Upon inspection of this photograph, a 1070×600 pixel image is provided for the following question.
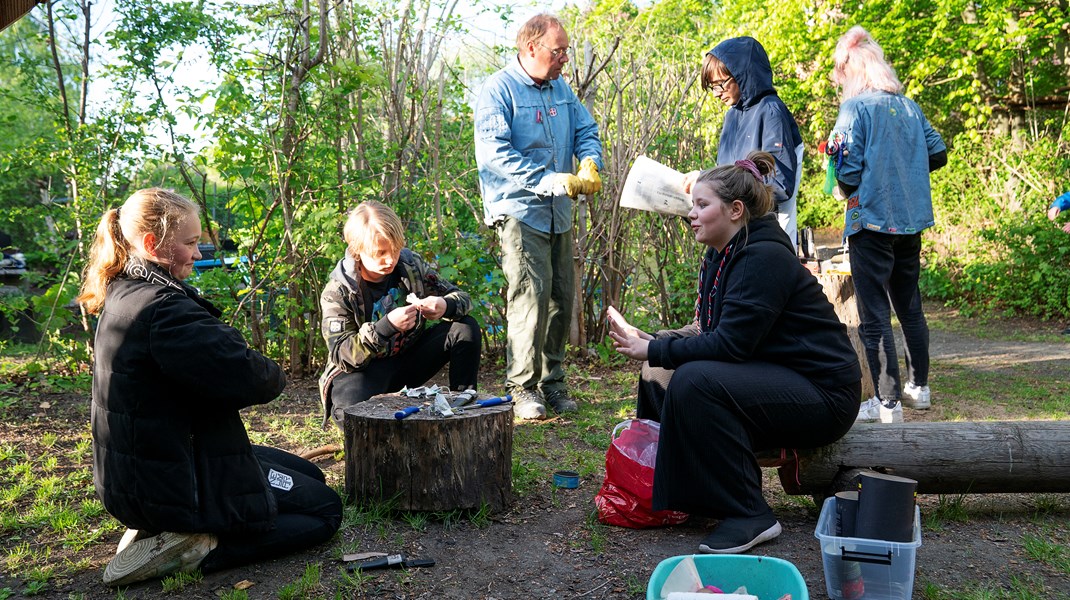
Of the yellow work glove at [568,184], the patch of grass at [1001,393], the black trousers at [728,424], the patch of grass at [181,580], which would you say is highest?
the yellow work glove at [568,184]

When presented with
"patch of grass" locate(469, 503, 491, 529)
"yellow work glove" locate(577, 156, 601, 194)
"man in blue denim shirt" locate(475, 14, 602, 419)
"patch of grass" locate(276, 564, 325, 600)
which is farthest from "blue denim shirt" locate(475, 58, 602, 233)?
"patch of grass" locate(276, 564, 325, 600)

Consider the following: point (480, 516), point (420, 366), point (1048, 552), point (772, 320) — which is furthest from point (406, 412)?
point (1048, 552)

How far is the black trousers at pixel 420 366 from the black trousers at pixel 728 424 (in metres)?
1.57

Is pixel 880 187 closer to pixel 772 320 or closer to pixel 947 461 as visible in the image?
pixel 947 461

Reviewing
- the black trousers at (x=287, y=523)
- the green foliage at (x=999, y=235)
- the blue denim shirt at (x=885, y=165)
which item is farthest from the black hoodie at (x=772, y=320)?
the green foliage at (x=999, y=235)

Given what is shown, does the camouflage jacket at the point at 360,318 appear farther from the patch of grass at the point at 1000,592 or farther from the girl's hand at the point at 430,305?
the patch of grass at the point at 1000,592

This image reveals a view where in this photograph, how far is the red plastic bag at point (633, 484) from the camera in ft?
10.7

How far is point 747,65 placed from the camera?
4.48m

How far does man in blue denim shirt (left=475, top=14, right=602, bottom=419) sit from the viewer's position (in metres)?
4.78

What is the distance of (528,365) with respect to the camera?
16.4 ft

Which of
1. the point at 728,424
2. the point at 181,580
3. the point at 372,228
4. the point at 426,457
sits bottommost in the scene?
the point at 181,580

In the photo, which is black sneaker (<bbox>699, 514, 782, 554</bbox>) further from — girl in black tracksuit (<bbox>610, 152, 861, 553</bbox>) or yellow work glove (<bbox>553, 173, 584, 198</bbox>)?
yellow work glove (<bbox>553, 173, 584, 198</bbox>)

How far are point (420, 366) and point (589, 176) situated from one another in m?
1.41

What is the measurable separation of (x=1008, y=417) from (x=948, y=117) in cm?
985
